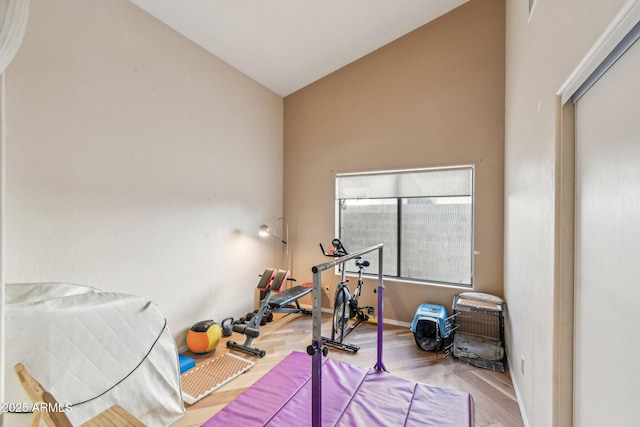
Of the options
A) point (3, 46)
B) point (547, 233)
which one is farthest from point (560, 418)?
point (3, 46)

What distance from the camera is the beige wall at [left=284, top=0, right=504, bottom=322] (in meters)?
3.16

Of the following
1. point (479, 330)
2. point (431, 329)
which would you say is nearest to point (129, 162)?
point (431, 329)

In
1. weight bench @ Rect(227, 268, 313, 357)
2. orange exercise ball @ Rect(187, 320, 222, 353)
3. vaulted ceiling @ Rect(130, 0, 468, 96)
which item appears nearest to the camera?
vaulted ceiling @ Rect(130, 0, 468, 96)

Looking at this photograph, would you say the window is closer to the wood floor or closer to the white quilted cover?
the wood floor

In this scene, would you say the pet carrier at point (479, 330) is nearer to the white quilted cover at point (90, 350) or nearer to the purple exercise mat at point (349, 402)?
the purple exercise mat at point (349, 402)

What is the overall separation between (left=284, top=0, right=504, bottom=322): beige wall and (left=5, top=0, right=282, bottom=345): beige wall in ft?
2.89

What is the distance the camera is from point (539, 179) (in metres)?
1.62

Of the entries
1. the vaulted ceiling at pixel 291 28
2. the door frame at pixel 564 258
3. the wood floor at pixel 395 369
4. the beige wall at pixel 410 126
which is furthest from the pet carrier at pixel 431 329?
the vaulted ceiling at pixel 291 28

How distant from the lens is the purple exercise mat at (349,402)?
1965 mm

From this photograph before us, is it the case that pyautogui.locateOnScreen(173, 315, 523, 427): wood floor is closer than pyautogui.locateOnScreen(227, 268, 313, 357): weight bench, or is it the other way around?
pyautogui.locateOnScreen(173, 315, 523, 427): wood floor

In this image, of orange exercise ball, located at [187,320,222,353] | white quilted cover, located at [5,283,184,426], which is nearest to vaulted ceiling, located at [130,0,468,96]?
white quilted cover, located at [5,283,184,426]

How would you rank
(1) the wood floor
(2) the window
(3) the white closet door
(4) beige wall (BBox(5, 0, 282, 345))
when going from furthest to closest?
1. (2) the window
2. (1) the wood floor
3. (4) beige wall (BBox(5, 0, 282, 345))
4. (3) the white closet door

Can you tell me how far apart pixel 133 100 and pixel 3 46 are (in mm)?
1047

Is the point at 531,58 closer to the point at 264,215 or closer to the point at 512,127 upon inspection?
the point at 512,127
